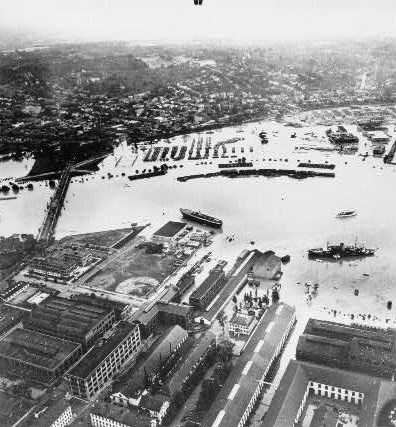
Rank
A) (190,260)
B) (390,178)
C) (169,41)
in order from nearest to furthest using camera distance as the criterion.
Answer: (190,260), (390,178), (169,41)

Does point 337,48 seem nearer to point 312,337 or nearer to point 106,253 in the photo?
point 106,253

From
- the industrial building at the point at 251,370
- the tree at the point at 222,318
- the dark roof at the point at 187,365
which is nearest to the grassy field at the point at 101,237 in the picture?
the tree at the point at 222,318

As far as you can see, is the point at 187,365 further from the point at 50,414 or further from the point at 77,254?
the point at 77,254

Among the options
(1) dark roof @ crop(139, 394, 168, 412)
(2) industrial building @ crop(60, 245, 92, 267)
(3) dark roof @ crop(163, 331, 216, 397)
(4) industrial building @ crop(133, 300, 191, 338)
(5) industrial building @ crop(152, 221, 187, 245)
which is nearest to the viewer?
(1) dark roof @ crop(139, 394, 168, 412)

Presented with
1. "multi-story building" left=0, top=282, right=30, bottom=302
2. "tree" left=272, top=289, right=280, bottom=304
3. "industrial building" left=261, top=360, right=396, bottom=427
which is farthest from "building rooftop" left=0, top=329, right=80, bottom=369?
"tree" left=272, top=289, right=280, bottom=304

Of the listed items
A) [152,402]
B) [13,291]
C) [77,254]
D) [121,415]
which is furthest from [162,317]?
[77,254]

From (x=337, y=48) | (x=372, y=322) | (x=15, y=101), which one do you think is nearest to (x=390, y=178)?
(x=372, y=322)

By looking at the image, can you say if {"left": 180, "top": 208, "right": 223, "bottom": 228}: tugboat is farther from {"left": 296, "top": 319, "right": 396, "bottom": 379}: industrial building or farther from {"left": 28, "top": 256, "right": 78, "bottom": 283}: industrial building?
{"left": 296, "top": 319, "right": 396, "bottom": 379}: industrial building
